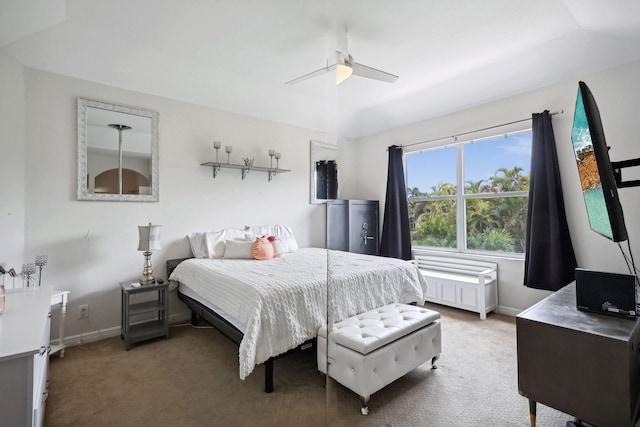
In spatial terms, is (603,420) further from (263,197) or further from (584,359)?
(263,197)

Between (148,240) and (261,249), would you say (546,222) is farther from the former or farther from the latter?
(148,240)

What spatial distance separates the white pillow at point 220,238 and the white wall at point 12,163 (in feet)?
4.41

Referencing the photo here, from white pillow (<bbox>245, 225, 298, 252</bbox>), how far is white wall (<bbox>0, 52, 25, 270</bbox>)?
180 centimetres

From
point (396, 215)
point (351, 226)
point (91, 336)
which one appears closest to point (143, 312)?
point (91, 336)

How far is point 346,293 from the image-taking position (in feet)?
6.44

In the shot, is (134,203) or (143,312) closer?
(143,312)

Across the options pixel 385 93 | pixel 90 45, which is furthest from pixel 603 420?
pixel 90 45

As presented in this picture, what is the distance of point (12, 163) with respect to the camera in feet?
6.64

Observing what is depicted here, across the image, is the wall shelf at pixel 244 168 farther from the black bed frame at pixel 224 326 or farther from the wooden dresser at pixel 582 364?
the wooden dresser at pixel 582 364

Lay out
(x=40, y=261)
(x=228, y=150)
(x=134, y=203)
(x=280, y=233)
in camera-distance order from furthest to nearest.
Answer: (x=280, y=233) → (x=228, y=150) → (x=134, y=203) → (x=40, y=261)

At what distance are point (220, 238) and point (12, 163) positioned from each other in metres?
1.62

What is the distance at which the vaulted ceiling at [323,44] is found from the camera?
1.72 m

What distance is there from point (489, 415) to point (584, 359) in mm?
624

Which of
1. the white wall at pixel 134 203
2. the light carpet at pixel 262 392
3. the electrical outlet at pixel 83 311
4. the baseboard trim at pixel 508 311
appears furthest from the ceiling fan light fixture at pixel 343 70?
the electrical outlet at pixel 83 311
